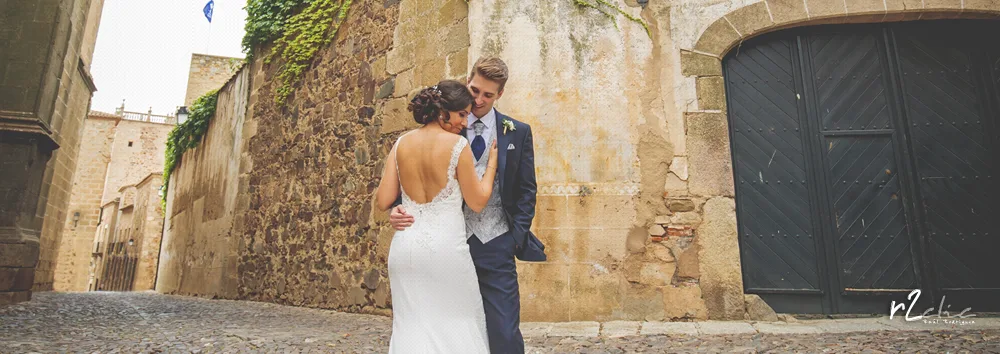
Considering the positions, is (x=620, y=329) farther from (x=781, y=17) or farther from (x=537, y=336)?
(x=781, y=17)

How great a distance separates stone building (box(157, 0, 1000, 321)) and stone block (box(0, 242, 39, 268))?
381cm

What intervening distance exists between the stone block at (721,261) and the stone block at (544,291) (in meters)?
1.13

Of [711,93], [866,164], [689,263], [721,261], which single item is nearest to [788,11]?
[711,93]

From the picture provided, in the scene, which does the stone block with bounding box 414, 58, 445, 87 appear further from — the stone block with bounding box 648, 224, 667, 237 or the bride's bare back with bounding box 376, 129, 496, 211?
the bride's bare back with bounding box 376, 129, 496, 211

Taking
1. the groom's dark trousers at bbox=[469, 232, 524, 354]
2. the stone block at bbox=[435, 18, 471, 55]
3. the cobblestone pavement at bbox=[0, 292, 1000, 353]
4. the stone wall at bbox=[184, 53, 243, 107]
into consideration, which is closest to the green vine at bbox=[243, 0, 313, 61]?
the stone block at bbox=[435, 18, 471, 55]

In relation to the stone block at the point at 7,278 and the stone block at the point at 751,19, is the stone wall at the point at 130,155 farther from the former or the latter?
the stone block at the point at 751,19

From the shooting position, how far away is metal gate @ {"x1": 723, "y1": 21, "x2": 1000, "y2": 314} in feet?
14.9

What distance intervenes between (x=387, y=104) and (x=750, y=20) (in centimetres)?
359

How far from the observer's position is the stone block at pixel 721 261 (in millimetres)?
4391

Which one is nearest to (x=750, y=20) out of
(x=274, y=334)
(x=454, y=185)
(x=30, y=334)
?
(x=454, y=185)

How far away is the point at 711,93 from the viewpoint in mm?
4762

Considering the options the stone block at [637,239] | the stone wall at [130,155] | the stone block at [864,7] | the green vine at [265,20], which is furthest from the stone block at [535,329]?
the stone wall at [130,155]

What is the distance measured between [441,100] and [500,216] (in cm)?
49

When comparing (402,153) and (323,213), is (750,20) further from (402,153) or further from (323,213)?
(323,213)
